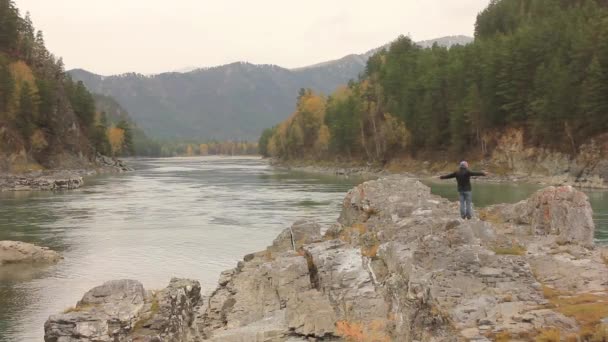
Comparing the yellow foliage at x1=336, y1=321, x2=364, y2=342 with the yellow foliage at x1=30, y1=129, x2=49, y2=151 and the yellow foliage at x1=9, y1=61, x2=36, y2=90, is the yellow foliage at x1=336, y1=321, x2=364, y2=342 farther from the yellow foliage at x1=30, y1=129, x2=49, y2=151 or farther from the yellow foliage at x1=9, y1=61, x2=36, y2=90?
the yellow foliage at x1=9, y1=61, x2=36, y2=90

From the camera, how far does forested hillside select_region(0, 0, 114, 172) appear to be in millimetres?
129250

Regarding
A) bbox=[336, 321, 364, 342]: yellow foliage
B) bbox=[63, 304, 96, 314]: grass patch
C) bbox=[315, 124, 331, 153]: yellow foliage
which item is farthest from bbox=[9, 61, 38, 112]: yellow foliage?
bbox=[336, 321, 364, 342]: yellow foliage

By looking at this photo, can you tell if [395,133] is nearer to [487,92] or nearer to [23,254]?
[487,92]

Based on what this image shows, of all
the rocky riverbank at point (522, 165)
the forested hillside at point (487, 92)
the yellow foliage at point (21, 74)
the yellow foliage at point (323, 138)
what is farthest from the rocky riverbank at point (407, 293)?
the yellow foliage at point (323, 138)

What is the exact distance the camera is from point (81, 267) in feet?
124

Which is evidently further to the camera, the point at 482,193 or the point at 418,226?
the point at 482,193

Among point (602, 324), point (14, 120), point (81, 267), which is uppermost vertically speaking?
point (14, 120)

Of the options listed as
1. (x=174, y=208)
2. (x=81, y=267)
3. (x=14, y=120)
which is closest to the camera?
(x=81, y=267)

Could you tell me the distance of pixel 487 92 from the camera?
378 feet

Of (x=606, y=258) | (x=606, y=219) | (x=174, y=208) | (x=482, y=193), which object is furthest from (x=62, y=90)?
(x=606, y=258)

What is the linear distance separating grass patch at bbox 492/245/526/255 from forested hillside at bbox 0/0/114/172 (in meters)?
116

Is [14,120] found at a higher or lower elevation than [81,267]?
higher

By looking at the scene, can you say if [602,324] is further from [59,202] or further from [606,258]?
[59,202]

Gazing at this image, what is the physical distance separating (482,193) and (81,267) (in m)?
53.3
